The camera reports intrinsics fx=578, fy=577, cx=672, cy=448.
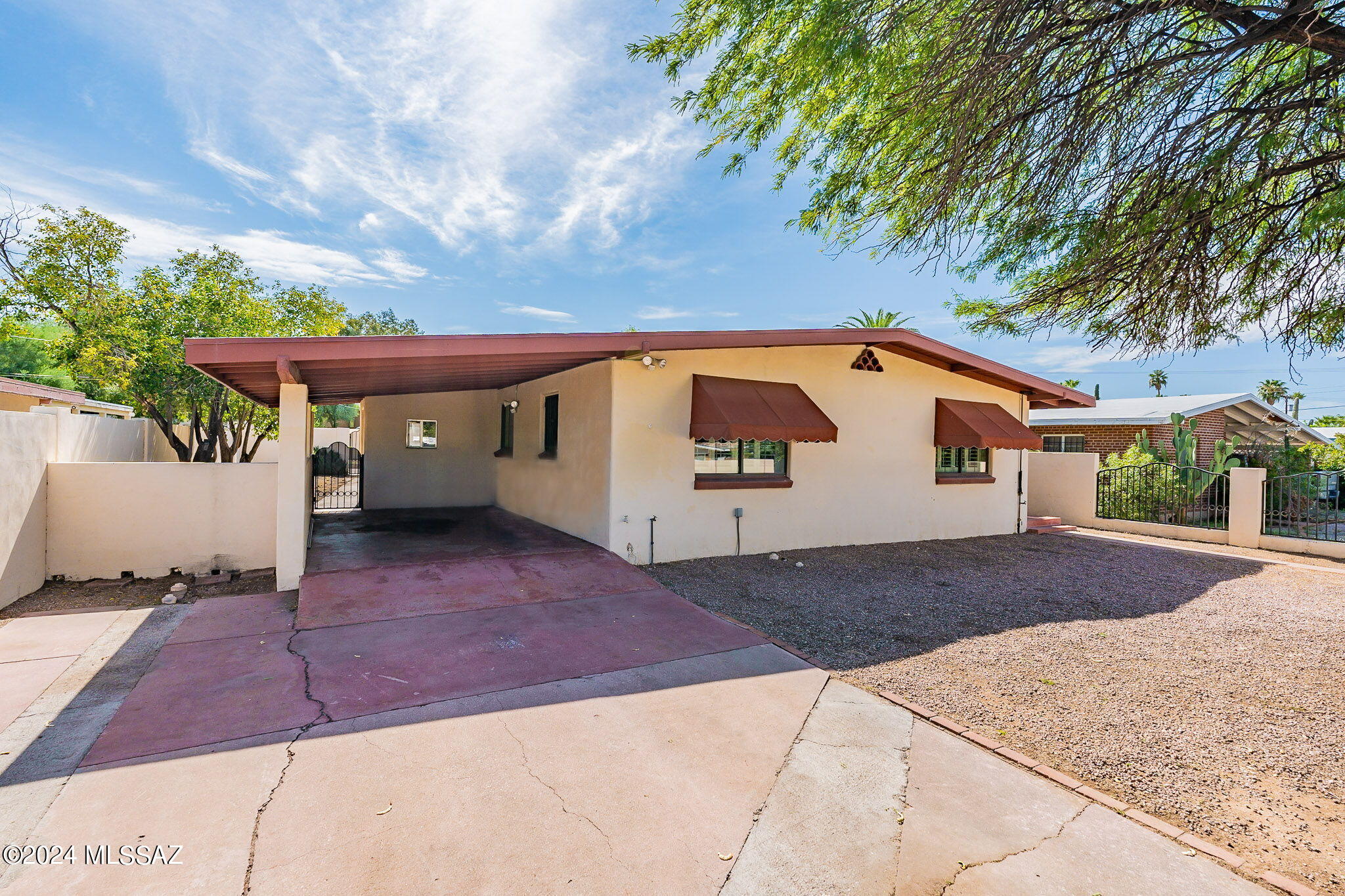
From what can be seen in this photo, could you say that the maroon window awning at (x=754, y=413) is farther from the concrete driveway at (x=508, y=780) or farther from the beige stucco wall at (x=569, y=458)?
the concrete driveway at (x=508, y=780)

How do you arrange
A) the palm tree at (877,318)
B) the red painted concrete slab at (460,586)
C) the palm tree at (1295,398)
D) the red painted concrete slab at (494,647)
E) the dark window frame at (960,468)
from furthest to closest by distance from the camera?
1. the palm tree at (1295,398)
2. the palm tree at (877,318)
3. the dark window frame at (960,468)
4. the red painted concrete slab at (460,586)
5. the red painted concrete slab at (494,647)

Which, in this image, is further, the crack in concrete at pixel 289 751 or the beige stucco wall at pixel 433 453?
the beige stucco wall at pixel 433 453

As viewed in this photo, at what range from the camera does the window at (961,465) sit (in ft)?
38.7

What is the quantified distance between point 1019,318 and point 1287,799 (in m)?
4.19

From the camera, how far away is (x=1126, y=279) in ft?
17.4

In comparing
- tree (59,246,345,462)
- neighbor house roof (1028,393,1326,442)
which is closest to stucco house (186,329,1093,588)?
tree (59,246,345,462)

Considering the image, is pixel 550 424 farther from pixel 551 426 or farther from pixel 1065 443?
pixel 1065 443

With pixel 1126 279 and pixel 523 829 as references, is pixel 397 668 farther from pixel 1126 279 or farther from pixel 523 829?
pixel 1126 279

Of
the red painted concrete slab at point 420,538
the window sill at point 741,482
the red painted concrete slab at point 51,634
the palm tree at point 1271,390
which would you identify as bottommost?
the red painted concrete slab at point 51,634

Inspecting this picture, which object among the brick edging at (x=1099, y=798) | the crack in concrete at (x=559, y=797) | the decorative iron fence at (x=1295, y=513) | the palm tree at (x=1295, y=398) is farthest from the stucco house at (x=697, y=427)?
the palm tree at (x=1295, y=398)

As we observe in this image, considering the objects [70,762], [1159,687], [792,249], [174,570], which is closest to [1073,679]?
[1159,687]

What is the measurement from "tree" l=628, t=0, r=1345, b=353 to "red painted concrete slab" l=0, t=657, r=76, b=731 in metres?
7.16

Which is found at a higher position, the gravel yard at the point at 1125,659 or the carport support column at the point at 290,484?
the carport support column at the point at 290,484

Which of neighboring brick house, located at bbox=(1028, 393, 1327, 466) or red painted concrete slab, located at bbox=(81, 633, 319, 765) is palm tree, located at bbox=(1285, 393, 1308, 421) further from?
red painted concrete slab, located at bbox=(81, 633, 319, 765)
